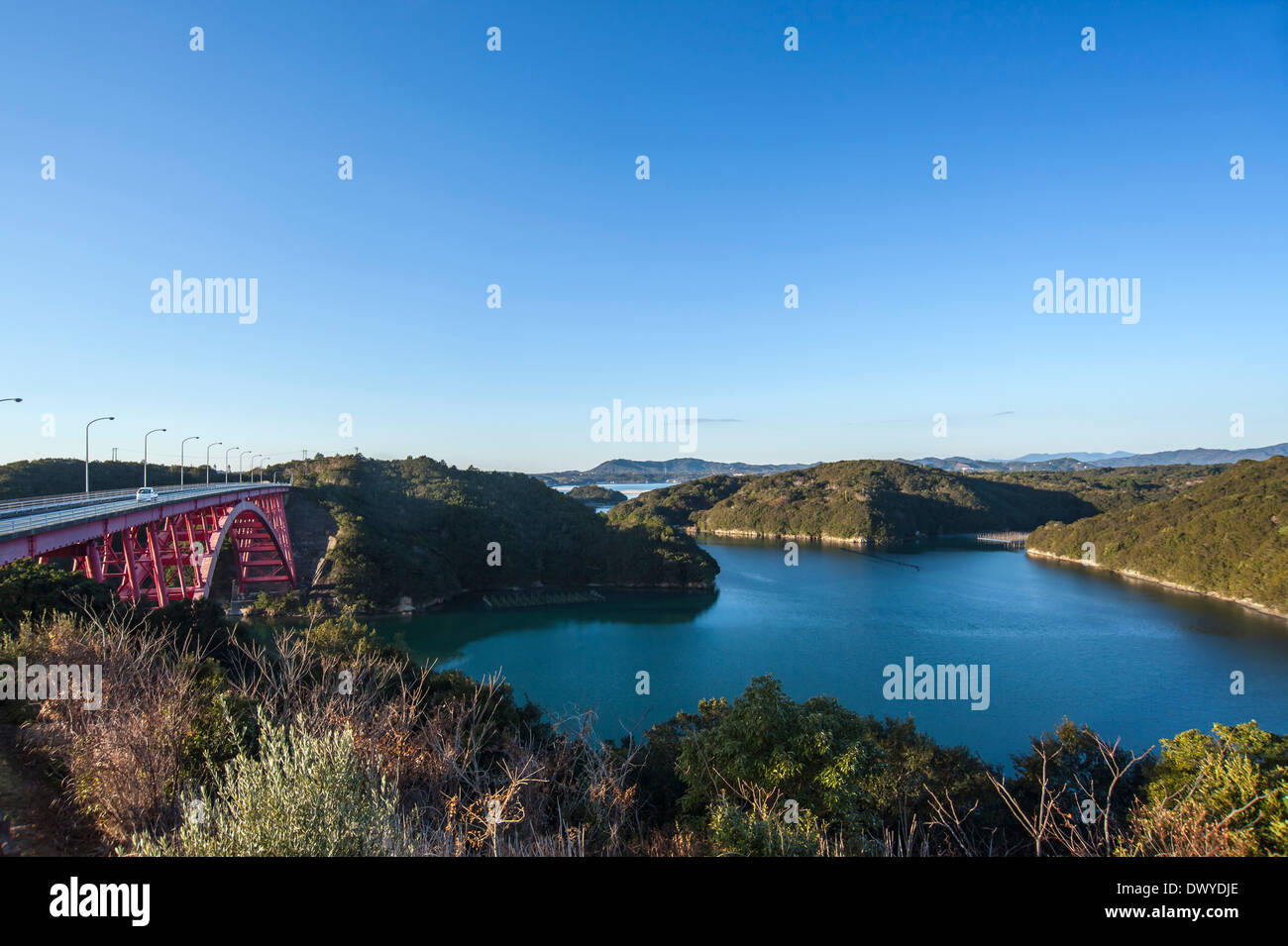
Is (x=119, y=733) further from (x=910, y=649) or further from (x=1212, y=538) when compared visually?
(x=1212, y=538)

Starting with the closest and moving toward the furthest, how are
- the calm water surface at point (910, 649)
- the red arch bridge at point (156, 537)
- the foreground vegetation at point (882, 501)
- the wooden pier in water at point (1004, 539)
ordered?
1. the red arch bridge at point (156, 537)
2. the calm water surface at point (910, 649)
3. the wooden pier in water at point (1004, 539)
4. the foreground vegetation at point (882, 501)

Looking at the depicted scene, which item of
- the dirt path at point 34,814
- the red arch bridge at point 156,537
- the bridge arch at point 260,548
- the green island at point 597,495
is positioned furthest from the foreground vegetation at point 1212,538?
the green island at point 597,495

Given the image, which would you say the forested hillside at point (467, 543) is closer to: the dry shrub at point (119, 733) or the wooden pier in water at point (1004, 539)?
the dry shrub at point (119, 733)

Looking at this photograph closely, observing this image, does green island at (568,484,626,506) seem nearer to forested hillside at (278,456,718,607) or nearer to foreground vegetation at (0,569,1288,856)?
forested hillside at (278,456,718,607)

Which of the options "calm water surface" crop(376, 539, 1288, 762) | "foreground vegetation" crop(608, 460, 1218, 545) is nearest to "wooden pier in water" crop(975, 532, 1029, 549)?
"foreground vegetation" crop(608, 460, 1218, 545)
